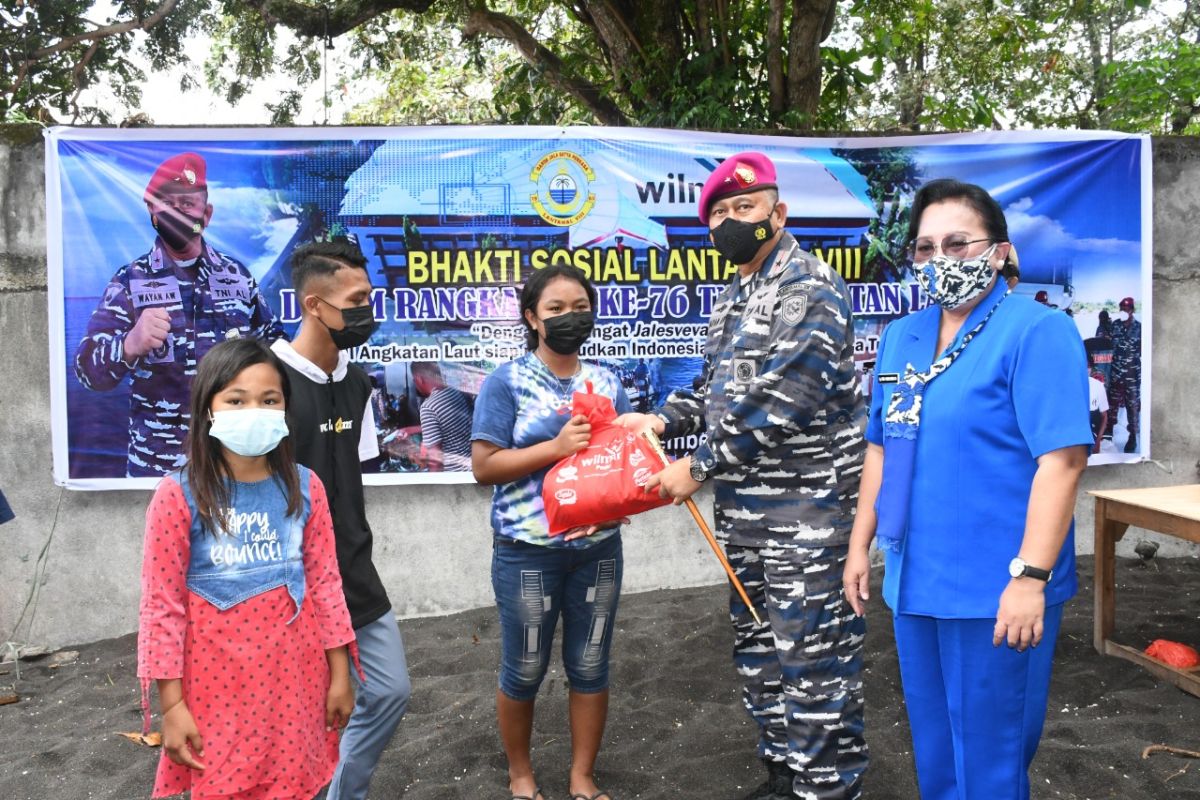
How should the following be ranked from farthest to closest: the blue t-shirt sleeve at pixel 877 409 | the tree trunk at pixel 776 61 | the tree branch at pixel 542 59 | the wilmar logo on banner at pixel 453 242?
1. the tree branch at pixel 542 59
2. the tree trunk at pixel 776 61
3. the wilmar logo on banner at pixel 453 242
4. the blue t-shirt sleeve at pixel 877 409

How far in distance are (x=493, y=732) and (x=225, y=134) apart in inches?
128

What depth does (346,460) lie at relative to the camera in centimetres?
252

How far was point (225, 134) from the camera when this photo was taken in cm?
470

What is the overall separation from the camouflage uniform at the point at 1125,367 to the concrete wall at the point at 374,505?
25cm

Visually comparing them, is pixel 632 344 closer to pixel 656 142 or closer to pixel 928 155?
pixel 656 142

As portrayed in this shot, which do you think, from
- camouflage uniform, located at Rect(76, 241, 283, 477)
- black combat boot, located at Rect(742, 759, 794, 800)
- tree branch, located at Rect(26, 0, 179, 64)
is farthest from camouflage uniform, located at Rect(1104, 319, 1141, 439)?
tree branch, located at Rect(26, 0, 179, 64)

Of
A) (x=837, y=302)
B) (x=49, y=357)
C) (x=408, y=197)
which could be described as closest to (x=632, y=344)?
(x=408, y=197)

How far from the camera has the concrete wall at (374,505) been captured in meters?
4.74

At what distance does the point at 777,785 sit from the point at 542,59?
6.95 meters

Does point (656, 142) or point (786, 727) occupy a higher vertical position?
point (656, 142)

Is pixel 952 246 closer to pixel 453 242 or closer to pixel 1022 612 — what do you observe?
pixel 1022 612

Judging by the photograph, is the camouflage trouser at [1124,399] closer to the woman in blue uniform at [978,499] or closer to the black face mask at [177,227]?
the woman in blue uniform at [978,499]

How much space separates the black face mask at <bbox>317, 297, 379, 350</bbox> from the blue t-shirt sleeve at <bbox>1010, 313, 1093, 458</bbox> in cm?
→ 166

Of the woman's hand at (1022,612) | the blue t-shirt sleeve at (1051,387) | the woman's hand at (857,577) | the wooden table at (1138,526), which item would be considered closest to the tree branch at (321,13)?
the wooden table at (1138,526)
